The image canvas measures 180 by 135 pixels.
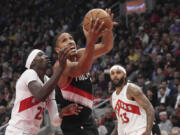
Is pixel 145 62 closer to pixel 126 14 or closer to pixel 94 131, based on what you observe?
pixel 126 14

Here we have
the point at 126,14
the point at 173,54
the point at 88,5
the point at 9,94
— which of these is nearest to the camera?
the point at 173,54

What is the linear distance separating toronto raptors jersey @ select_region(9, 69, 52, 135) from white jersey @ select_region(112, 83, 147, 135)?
2089mm

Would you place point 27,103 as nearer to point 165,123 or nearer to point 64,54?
point 64,54

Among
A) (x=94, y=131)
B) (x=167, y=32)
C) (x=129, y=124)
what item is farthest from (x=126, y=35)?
(x=94, y=131)

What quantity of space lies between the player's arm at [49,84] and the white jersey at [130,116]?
2272mm

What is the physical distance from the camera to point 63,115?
161 inches

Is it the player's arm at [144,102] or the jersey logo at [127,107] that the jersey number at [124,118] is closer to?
the jersey logo at [127,107]

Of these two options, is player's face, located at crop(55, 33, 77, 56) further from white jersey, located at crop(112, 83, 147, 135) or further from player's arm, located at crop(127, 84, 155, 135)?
white jersey, located at crop(112, 83, 147, 135)

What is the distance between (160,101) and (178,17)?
394 cm

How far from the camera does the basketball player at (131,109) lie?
18.1 ft

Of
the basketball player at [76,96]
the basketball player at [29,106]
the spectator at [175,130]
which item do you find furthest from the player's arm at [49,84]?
the spectator at [175,130]

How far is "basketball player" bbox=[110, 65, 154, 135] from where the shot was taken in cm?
552

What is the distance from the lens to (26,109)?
12.8 feet

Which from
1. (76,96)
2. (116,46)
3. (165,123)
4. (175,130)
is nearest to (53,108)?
(76,96)
